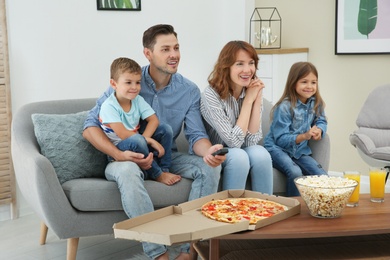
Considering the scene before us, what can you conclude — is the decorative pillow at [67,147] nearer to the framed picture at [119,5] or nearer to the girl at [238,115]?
the girl at [238,115]

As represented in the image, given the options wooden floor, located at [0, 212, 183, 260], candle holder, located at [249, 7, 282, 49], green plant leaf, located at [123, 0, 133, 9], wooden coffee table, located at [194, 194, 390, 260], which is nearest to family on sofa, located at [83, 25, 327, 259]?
wooden floor, located at [0, 212, 183, 260]

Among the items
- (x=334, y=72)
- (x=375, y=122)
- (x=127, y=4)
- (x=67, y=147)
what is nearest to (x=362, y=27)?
(x=334, y=72)

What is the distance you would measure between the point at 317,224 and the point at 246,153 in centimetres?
95

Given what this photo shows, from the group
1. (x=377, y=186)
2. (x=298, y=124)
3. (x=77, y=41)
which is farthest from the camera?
(x=77, y=41)

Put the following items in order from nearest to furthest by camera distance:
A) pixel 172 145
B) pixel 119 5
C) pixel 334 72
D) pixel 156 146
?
1. pixel 156 146
2. pixel 172 145
3. pixel 119 5
4. pixel 334 72

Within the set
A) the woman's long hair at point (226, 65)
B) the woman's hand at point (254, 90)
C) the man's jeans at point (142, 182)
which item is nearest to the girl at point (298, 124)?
the woman's hand at point (254, 90)

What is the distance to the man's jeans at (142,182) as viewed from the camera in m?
2.78

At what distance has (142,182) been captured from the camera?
285 centimetres

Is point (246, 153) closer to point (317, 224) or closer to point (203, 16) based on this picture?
point (317, 224)

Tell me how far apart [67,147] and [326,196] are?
1.38 m

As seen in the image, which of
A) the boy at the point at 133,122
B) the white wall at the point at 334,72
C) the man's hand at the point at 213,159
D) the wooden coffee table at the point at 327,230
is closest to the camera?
the wooden coffee table at the point at 327,230

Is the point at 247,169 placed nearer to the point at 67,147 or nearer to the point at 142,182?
the point at 142,182

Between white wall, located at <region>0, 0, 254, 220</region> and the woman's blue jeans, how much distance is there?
57.0 inches

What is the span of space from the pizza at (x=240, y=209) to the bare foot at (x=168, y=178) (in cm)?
57
